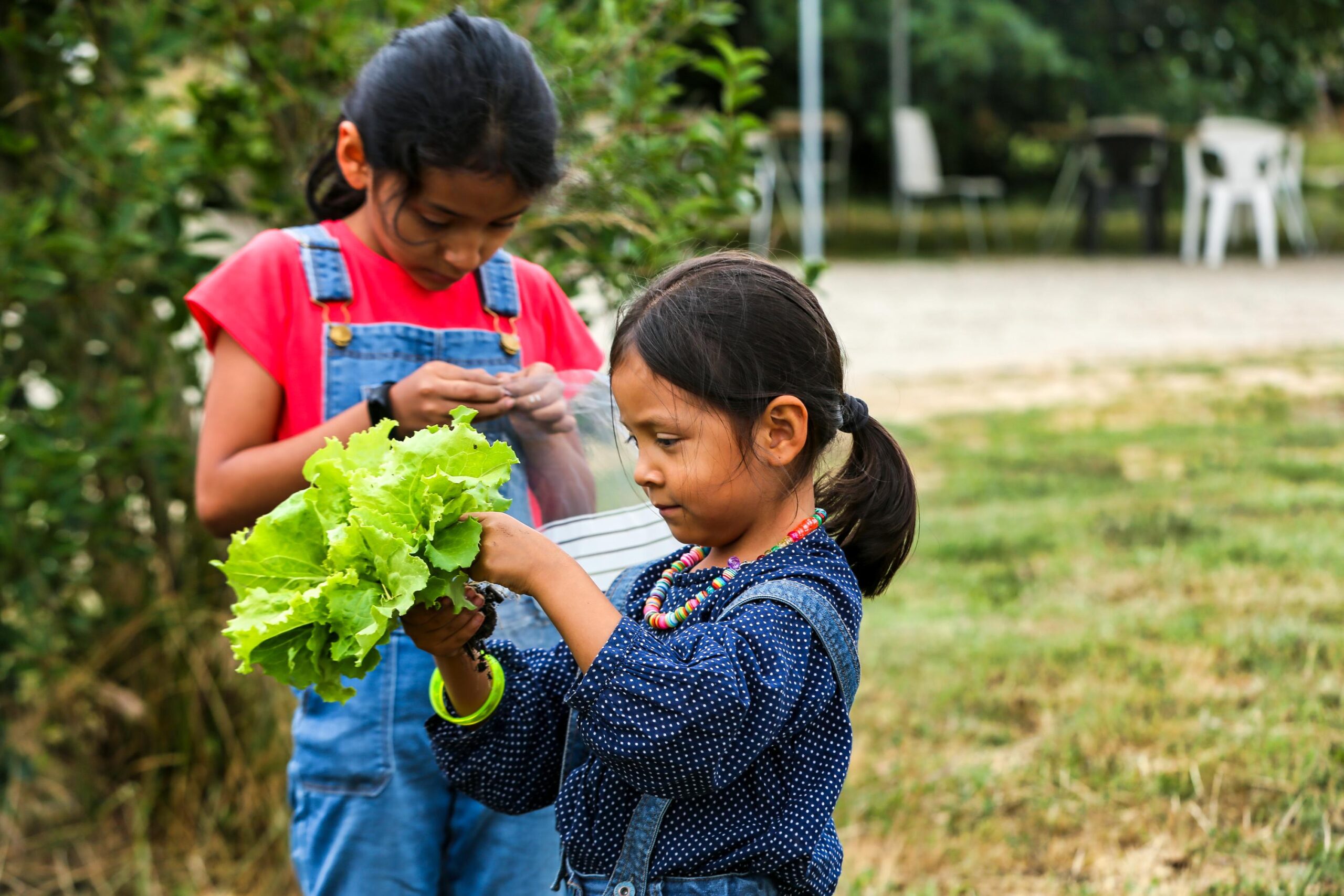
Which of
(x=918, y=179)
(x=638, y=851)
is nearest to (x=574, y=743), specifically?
(x=638, y=851)

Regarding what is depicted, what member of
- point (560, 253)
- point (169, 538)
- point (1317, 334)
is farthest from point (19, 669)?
point (1317, 334)

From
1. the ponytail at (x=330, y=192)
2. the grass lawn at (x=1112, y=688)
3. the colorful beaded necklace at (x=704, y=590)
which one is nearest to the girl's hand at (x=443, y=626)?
the colorful beaded necklace at (x=704, y=590)

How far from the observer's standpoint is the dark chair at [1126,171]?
16359mm

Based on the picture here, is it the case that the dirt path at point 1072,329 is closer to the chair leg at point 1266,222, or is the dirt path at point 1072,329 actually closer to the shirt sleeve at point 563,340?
the chair leg at point 1266,222

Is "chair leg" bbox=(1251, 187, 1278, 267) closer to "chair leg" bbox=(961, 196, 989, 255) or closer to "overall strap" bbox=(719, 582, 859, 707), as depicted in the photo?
"chair leg" bbox=(961, 196, 989, 255)

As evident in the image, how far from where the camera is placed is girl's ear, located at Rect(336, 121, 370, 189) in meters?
2.18

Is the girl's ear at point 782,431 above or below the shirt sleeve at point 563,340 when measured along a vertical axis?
above

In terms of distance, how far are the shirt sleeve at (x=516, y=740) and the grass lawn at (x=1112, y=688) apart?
1488 millimetres

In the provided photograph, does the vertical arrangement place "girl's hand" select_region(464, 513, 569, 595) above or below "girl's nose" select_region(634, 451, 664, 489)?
below

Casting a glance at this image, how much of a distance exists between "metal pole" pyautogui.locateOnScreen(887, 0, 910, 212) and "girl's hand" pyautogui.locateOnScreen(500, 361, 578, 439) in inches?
643

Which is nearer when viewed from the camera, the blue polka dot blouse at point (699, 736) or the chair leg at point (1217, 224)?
the blue polka dot blouse at point (699, 736)

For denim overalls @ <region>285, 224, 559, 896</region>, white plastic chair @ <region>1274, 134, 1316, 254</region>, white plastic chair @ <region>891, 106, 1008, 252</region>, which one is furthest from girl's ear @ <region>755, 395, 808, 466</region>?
white plastic chair @ <region>891, 106, 1008, 252</region>

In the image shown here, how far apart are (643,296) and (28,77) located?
229 centimetres

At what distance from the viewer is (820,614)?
162 cm
